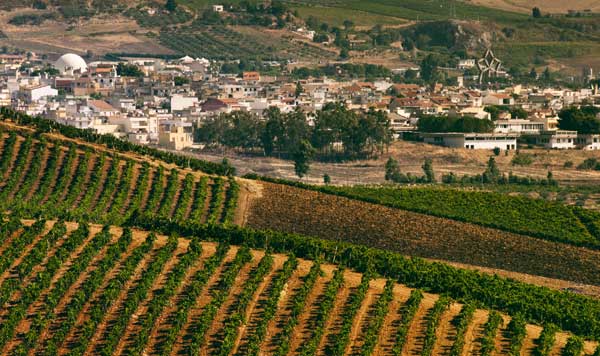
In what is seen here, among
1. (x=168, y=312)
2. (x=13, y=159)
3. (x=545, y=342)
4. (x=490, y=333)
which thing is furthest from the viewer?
(x=13, y=159)

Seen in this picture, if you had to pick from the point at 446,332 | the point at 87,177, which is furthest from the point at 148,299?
the point at 87,177

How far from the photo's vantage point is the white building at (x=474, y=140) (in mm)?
145375

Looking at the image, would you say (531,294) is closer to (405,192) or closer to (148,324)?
(148,324)

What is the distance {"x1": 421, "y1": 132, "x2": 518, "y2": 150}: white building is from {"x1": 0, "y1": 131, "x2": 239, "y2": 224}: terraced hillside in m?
58.1

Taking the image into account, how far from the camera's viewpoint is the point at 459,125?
147 meters

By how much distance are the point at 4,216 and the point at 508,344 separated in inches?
887

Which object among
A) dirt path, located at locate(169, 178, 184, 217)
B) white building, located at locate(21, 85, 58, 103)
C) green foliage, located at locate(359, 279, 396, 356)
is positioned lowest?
white building, located at locate(21, 85, 58, 103)

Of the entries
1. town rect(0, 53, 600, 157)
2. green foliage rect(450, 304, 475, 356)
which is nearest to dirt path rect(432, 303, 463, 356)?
green foliage rect(450, 304, 475, 356)

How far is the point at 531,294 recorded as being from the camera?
6594 cm

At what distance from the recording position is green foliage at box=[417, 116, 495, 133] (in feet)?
483

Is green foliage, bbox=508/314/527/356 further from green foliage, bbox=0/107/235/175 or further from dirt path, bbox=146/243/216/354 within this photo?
green foliage, bbox=0/107/235/175

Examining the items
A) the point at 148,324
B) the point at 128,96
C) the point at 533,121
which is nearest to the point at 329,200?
the point at 148,324

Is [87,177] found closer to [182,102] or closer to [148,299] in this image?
[148,299]

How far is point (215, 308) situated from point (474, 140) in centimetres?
8923
